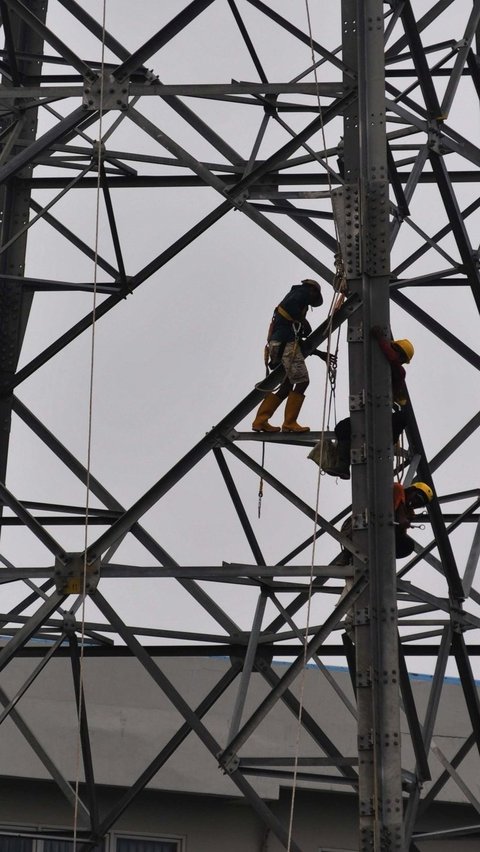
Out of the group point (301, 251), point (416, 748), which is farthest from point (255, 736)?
point (301, 251)

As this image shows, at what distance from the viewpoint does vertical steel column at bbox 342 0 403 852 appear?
17.3m

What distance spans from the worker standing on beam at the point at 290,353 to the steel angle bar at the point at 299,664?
2132mm

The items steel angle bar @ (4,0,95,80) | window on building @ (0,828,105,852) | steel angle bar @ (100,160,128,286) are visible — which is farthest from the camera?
window on building @ (0,828,105,852)

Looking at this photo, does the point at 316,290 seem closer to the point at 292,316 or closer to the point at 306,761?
the point at 292,316

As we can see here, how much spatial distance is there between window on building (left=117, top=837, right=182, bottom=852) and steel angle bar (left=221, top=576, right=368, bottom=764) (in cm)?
997

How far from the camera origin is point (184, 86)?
18594 mm

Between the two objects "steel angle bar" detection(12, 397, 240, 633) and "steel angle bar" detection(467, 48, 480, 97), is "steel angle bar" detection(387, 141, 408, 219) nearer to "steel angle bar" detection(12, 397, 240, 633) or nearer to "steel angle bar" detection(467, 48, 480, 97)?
"steel angle bar" detection(467, 48, 480, 97)

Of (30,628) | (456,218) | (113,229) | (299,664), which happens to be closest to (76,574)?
(30,628)

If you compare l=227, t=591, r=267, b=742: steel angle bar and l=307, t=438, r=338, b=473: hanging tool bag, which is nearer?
l=307, t=438, r=338, b=473: hanging tool bag

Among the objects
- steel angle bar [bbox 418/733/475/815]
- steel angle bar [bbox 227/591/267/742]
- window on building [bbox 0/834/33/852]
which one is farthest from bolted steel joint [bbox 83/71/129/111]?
window on building [bbox 0/834/33/852]

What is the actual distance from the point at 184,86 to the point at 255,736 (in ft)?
38.1

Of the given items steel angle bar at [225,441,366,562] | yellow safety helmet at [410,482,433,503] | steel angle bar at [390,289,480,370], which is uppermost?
steel angle bar at [390,289,480,370]

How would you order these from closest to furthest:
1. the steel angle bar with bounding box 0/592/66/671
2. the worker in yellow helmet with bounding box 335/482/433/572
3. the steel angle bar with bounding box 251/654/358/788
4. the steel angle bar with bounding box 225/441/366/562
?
the steel angle bar with bounding box 0/592/66/671
the steel angle bar with bounding box 225/441/366/562
the worker in yellow helmet with bounding box 335/482/433/572
the steel angle bar with bounding box 251/654/358/788

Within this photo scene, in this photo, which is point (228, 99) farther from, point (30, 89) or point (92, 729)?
point (92, 729)
